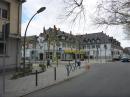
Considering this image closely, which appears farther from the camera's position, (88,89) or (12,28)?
(12,28)

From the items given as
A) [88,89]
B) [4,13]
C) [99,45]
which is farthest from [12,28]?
[99,45]

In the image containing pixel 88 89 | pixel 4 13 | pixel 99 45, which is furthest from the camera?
pixel 99 45

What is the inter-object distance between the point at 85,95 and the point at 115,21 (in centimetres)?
810

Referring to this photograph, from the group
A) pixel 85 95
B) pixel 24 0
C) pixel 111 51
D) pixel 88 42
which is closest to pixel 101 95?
pixel 85 95

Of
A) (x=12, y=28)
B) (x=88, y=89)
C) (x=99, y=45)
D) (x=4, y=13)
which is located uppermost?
(x=99, y=45)

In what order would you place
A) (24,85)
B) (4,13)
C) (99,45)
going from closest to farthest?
(24,85) → (4,13) → (99,45)

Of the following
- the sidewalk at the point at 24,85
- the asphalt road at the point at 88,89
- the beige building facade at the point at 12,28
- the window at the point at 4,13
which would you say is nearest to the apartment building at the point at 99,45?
the beige building facade at the point at 12,28

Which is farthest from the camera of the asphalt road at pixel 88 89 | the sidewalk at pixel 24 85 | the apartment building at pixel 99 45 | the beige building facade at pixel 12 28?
the apartment building at pixel 99 45

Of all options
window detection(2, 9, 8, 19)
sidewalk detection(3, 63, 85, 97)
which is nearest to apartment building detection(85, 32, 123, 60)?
window detection(2, 9, 8, 19)

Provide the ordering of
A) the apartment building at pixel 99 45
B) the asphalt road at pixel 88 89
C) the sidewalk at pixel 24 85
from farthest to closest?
the apartment building at pixel 99 45, the sidewalk at pixel 24 85, the asphalt road at pixel 88 89

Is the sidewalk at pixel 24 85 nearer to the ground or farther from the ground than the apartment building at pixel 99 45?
nearer to the ground

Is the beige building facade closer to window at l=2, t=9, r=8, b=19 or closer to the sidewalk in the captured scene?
window at l=2, t=9, r=8, b=19

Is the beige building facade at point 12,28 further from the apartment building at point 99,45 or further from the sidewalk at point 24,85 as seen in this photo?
the apartment building at point 99,45

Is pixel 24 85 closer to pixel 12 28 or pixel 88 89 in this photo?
pixel 88 89
